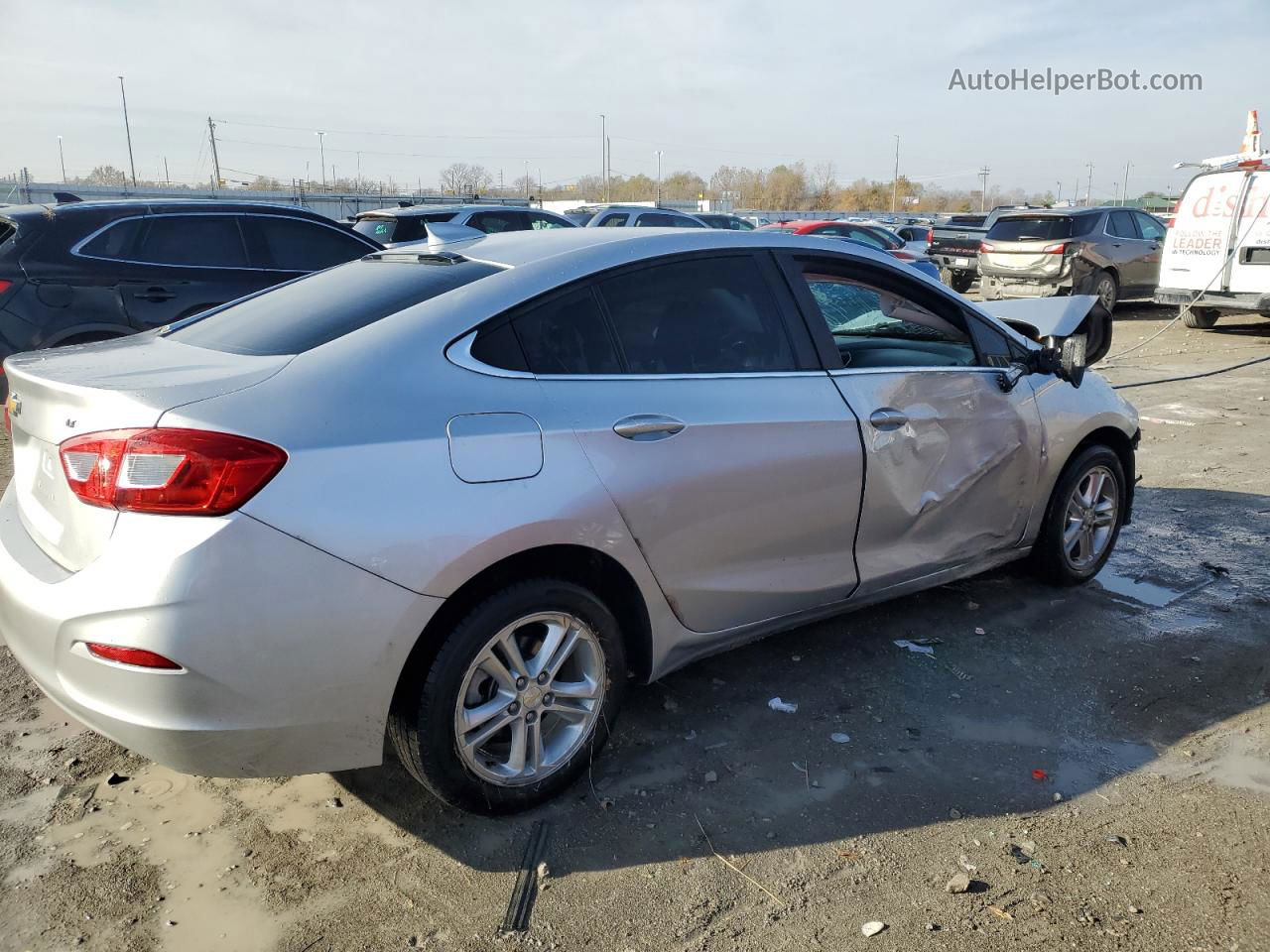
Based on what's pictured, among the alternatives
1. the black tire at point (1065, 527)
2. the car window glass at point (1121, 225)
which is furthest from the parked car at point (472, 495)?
the car window glass at point (1121, 225)

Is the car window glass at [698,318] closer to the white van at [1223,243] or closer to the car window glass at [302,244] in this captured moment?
the car window glass at [302,244]

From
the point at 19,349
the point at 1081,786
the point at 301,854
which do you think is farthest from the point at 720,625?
the point at 19,349

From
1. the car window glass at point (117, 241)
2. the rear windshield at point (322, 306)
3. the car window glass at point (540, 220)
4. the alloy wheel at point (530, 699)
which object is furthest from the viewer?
the car window glass at point (540, 220)

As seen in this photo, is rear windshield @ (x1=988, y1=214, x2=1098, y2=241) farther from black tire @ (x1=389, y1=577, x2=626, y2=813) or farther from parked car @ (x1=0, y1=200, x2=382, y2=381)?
black tire @ (x1=389, y1=577, x2=626, y2=813)

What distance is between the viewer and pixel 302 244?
807 centimetres

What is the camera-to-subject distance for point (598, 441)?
→ 9.77 ft

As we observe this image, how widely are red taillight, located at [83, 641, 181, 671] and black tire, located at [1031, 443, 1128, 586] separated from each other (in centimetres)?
368

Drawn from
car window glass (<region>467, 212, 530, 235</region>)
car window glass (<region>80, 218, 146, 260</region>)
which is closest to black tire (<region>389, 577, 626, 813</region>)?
car window glass (<region>80, 218, 146, 260</region>)

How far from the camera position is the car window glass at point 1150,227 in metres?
17.0

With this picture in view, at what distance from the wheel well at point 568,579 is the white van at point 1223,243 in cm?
1175

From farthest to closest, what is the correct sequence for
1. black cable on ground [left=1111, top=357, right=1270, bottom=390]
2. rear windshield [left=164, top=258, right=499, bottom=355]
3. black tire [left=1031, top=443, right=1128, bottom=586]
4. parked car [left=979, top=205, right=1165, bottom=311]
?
parked car [left=979, top=205, right=1165, bottom=311]
black cable on ground [left=1111, top=357, right=1270, bottom=390]
black tire [left=1031, top=443, right=1128, bottom=586]
rear windshield [left=164, top=258, right=499, bottom=355]

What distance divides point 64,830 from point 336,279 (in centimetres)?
191

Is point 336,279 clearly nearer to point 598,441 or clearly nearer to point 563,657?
point 598,441

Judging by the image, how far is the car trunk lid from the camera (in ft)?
8.36
